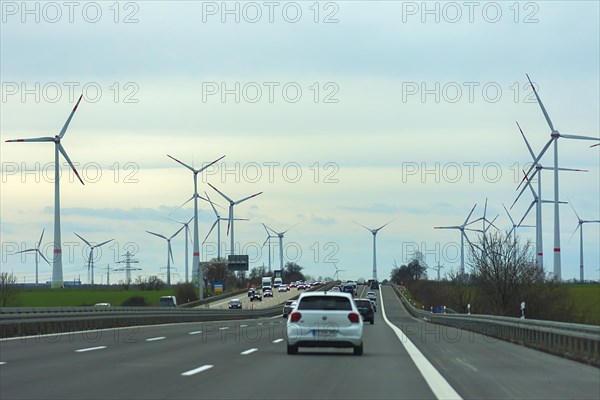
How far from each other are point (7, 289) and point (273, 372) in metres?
82.4

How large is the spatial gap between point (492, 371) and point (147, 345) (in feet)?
38.2

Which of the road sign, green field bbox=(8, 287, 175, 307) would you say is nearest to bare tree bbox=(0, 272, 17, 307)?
green field bbox=(8, 287, 175, 307)

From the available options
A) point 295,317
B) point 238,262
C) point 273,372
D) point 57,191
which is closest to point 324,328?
point 295,317

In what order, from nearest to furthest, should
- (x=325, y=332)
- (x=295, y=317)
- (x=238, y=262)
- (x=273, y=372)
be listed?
1. (x=273, y=372)
2. (x=325, y=332)
3. (x=295, y=317)
4. (x=238, y=262)

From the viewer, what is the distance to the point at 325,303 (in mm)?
26359

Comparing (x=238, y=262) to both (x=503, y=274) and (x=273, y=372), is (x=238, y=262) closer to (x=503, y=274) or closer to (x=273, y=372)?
(x=503, y=274)

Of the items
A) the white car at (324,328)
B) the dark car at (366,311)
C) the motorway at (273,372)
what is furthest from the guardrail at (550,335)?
the dark car at (366,311)

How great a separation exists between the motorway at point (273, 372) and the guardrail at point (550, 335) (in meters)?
0.54

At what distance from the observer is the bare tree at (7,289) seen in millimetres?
92188

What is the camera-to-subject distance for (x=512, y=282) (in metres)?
85.1

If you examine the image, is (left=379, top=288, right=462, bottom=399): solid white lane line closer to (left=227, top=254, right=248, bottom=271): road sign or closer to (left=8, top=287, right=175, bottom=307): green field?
(left=8, top=287, right=175, bottom=307): green field

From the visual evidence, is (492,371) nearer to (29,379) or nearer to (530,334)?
(29,379)

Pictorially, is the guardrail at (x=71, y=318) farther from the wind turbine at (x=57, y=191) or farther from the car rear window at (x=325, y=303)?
the wind turbine at (x=57, y=191)

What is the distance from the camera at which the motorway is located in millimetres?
15789
